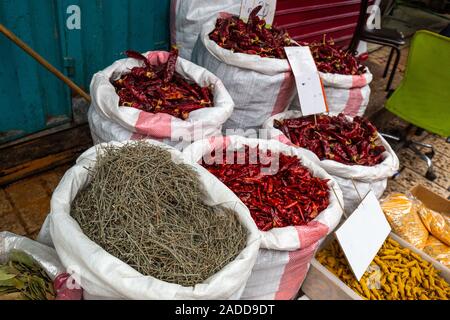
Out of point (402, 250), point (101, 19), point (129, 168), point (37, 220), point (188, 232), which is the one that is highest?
point (101, 19)

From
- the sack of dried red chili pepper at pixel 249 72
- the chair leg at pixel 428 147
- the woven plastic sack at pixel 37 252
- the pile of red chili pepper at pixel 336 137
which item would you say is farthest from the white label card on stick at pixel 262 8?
the woven plastic sack at pixel 37 252

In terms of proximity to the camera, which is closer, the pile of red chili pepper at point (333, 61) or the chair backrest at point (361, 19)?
the pile of red chili pepper at point (333, 61)

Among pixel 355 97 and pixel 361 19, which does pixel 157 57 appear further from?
pixel 361 19

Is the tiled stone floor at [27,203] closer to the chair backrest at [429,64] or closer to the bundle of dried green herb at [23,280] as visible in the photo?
the bundle of dried green herb at [23,280]

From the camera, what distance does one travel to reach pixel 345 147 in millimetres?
2586

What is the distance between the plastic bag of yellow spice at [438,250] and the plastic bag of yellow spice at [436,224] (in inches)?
1.4

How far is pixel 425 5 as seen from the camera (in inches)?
380

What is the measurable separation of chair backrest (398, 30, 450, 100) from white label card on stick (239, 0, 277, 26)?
136 centimetres

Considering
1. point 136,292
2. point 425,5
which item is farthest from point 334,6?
point 425,5

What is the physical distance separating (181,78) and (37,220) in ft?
4.53

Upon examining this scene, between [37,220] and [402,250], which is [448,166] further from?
[37,220]

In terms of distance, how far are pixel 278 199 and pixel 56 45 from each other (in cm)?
184

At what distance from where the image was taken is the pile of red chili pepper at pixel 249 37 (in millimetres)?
2682

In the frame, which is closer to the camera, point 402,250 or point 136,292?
point 136,292
